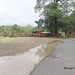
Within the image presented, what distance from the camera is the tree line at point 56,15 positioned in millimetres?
57281

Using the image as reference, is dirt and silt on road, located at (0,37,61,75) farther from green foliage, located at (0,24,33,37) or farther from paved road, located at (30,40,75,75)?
green foliage, located at (0,24,33,37)

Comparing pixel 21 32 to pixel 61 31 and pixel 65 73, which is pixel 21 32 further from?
pixel 65 73

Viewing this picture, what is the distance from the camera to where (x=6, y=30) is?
202ft

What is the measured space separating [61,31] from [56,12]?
7703mm

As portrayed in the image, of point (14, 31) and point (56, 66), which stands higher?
point (14, 31)

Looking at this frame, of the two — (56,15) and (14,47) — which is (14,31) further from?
(14,47)

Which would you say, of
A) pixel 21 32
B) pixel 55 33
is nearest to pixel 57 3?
pixel 55 33

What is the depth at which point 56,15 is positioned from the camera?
56594mm

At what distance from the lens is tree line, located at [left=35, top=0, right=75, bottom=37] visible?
5728cm

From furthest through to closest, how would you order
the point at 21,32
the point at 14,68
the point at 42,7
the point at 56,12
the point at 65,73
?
the point at 21,32 < the point at 42,7 < the point at 56,12 < the point at 14,68 < the point at 65,73

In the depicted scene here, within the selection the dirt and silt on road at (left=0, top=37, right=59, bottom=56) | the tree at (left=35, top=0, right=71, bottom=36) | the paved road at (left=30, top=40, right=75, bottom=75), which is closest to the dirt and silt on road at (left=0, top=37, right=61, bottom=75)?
the dirt and silt on road at (left=0, top=37, right=59, bottom=56)

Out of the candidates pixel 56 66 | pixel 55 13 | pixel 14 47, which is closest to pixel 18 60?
pixel 56 66

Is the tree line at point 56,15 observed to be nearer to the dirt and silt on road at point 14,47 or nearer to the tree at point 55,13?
the tree at point 55,13

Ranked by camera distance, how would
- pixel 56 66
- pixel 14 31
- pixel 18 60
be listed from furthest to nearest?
pixel 14 31, pixel 18 60, pixel 56 66
